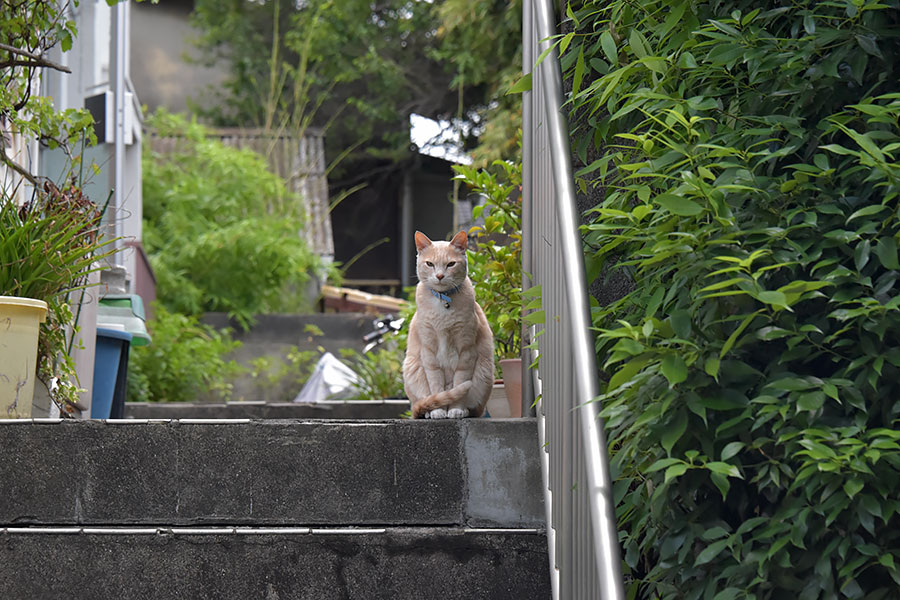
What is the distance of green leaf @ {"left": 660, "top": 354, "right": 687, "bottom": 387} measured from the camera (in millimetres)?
1522

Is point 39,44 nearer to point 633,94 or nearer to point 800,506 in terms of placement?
point 633,94

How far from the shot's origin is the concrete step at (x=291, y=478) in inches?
93.8

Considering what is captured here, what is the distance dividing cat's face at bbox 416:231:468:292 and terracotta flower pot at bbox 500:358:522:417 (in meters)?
0.45

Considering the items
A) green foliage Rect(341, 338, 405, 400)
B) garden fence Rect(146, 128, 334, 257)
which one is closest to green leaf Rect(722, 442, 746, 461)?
green foliage Rect(341, 338, 405, 400)

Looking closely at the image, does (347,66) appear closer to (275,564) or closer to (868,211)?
(275,564)

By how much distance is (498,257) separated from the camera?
3.49 m

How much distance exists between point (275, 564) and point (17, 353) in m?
1.01

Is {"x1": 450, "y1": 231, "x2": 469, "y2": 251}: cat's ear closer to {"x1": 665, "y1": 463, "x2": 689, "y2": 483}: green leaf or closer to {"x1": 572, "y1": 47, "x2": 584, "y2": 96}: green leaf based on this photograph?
{"x1": 572, "y1": 47, "x2": 584, "y2": 96}: green leaf

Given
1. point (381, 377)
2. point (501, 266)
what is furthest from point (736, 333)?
point (381, 377)

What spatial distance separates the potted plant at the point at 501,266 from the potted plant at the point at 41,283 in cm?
125

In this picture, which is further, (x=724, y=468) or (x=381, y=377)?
(x=381, y=377)

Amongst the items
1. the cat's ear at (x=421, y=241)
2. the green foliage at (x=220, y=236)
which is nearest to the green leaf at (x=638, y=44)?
the cat's ear at (x=421, y=241)

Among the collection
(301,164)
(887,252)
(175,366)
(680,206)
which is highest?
(301,164)

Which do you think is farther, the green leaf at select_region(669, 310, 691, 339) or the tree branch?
the tree branch
